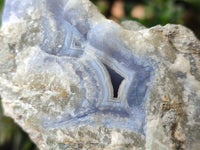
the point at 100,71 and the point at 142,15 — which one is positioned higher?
the point at 142,15

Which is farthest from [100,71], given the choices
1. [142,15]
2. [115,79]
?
[142,15]

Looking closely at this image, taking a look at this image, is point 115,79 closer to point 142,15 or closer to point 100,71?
point 100,71

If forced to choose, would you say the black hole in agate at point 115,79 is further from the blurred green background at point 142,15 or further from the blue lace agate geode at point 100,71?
the blurred green background at point 142,15

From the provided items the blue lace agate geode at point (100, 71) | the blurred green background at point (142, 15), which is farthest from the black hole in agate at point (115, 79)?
the blurred green background at point (142, 15)

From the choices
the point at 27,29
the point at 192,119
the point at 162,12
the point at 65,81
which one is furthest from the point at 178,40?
the point at 162,12

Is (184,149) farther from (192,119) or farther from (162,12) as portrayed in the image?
(162,12)

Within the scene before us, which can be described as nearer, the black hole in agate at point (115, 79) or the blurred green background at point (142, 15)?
the black hole in agate at point (115, 79)

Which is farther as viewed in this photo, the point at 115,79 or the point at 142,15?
the point at 142,15

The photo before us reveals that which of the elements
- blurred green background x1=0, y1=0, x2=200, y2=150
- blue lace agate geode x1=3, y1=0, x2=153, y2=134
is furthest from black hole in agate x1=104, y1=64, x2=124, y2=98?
blurred green background x1=0, y1=0, x2=200, y2=150
